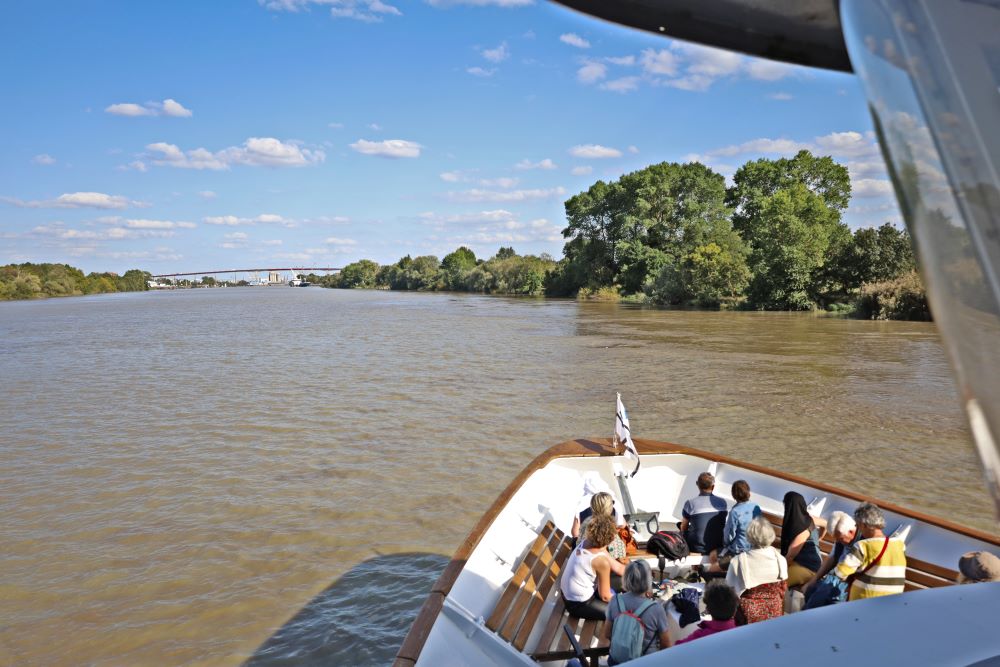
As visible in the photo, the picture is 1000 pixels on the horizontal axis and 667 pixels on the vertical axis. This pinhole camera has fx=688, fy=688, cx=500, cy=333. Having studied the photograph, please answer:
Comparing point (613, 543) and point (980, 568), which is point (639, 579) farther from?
point (980, 568)

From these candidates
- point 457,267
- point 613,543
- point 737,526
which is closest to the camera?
point 613,543

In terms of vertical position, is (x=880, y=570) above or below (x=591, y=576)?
above

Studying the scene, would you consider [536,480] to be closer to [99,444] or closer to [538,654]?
[538,654]

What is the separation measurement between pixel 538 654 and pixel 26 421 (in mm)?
12463

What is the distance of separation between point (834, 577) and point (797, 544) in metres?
0.64

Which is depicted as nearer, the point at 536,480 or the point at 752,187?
the point at 536,480

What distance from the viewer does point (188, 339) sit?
27.1 meters

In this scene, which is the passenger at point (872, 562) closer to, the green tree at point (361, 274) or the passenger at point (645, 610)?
the passenger at point (645, 610)

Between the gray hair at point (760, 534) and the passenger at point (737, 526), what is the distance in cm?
80

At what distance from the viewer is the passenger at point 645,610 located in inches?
131

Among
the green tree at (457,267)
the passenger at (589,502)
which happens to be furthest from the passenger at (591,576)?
the green tree at (457,267)

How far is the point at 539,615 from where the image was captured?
164 inches

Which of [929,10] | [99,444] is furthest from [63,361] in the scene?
[929,10]

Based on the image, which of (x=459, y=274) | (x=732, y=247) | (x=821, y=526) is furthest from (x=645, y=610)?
(x=459, y=274)
